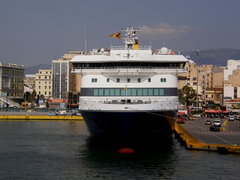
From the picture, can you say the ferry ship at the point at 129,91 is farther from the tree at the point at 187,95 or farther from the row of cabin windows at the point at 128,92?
the tree at the point at 187,95

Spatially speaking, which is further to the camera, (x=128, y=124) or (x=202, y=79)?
(x=202, y=79)

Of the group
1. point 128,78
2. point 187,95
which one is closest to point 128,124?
point 128,78

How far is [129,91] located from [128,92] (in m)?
0.16

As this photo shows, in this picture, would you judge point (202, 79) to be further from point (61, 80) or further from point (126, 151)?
point (126, 151)

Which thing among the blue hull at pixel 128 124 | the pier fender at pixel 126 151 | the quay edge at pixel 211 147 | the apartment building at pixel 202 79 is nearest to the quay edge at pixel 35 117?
the blue hull at pixel 128 124

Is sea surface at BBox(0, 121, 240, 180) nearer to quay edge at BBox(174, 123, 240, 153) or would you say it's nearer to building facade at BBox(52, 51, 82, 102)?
quay edge at BBox(174, 123, 240, 153)

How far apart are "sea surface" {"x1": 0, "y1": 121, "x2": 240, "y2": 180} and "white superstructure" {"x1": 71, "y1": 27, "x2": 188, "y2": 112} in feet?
14.5

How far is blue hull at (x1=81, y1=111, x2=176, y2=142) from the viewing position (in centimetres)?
4750

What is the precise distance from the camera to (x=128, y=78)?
52.2 meters

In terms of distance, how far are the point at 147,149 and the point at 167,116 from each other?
536 centimetres

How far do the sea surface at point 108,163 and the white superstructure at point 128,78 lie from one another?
4.41 meters

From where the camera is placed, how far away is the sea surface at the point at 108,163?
1439 inches

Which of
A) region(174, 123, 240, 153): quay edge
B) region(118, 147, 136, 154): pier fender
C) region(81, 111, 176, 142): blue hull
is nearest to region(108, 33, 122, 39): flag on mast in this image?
region(81, 111, 176, 142): blue hull

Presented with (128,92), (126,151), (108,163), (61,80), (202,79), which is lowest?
(108,163)
